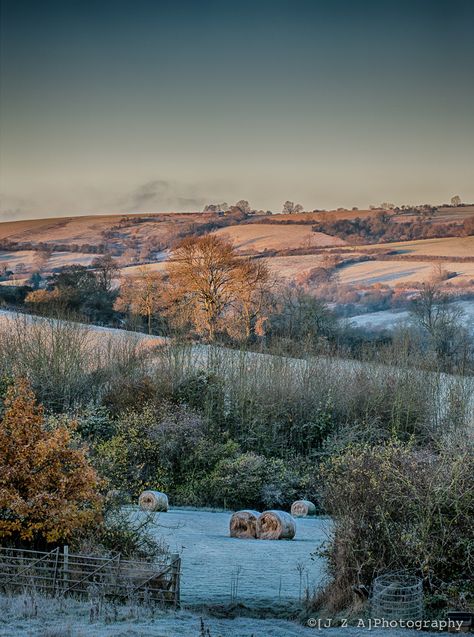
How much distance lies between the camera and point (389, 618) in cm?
975

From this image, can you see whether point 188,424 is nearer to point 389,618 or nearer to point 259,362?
point 259,362

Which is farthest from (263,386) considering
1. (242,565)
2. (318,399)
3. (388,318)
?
(388,318)

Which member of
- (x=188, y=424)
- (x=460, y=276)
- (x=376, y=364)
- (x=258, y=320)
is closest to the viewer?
(x=188, y=424)

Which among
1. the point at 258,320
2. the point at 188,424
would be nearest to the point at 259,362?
the point at 188,424

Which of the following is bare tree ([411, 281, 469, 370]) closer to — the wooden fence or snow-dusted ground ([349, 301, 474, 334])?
snow-dusted ground ([349, 301, 474, 334])

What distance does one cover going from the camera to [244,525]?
16.5 meters

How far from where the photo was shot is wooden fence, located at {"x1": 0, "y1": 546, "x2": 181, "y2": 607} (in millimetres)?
10469

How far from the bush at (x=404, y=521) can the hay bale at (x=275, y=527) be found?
16.7 feet

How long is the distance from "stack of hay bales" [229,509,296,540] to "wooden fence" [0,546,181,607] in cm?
499

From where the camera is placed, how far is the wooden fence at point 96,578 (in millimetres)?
10469

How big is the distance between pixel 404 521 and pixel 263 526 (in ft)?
20.1

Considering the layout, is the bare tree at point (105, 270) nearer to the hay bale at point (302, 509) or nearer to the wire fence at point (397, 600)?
the hay bale at point (302, 509)

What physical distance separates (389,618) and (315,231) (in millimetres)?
43806

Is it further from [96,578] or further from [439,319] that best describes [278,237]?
[96,578]
